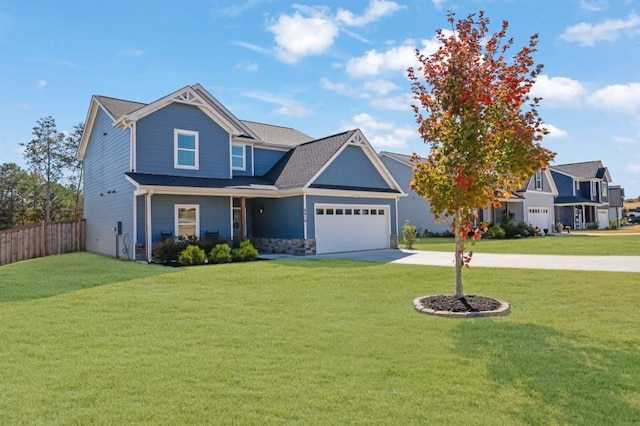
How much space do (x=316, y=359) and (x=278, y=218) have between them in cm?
1503

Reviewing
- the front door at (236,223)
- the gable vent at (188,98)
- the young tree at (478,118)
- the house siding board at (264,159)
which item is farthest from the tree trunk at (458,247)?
the house siding board at (264,159)

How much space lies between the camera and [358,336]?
5.73 m

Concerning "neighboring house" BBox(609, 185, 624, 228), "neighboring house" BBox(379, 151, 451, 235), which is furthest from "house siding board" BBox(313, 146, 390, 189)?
"neighboring house" BBox(609, 185, 624, 228)

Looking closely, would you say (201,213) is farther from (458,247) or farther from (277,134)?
(458,247)

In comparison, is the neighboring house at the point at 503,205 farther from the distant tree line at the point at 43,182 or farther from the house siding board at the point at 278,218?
the distant tree line at the point at 43,182

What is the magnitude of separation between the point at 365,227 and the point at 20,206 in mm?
27632

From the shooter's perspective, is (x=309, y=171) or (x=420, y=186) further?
(x=309, y=171)

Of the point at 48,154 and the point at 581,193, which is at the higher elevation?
the point at 48,154

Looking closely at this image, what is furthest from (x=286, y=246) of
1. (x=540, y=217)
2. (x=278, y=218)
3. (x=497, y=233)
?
(x=540, y=217)

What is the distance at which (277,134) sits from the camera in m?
25.2

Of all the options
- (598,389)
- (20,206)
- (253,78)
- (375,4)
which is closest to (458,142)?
(598,389)

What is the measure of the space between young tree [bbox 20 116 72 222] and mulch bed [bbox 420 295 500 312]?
33865mm

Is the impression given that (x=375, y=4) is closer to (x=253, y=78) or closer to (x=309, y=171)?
(x=253, y=78)

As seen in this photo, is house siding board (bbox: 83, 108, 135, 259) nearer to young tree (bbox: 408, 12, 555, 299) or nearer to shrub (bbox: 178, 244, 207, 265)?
shrub (bbox: 178, 244, 207, 265)
